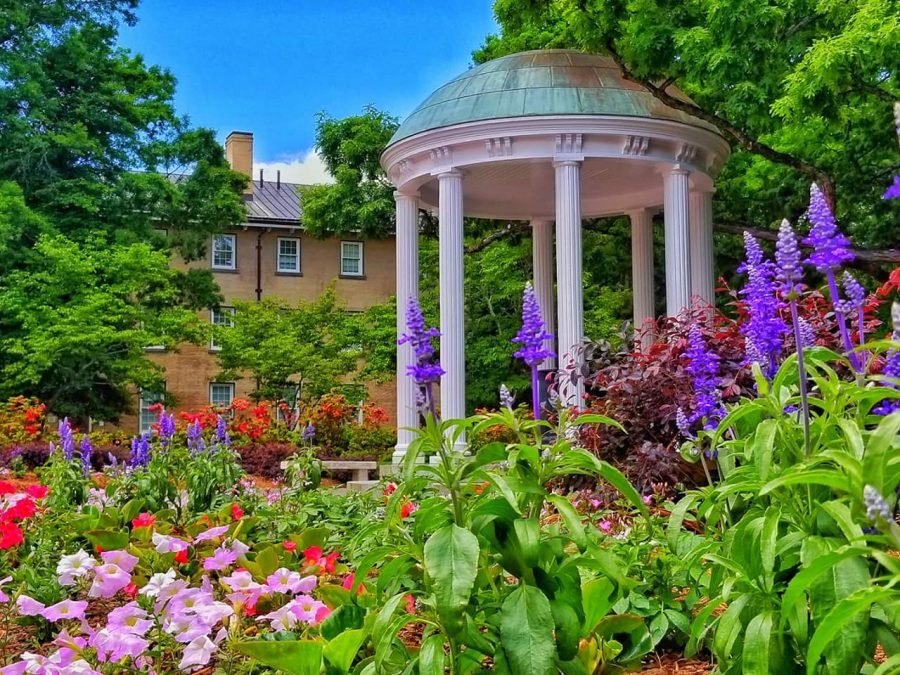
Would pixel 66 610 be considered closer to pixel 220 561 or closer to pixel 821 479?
pixel 220 561

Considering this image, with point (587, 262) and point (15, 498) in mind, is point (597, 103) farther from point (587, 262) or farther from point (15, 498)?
point (15, 498)

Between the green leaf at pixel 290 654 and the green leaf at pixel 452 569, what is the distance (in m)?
0.48

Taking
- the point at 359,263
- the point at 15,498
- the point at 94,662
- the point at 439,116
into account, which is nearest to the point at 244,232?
the point at 359,263

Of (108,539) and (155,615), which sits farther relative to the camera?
(108,539)

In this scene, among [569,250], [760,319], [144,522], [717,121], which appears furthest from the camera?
[717,121]

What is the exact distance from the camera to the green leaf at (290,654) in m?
2.82

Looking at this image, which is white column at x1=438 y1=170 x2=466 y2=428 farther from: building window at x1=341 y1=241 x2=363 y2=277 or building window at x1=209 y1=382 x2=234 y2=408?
building window at x1=341 y1=241 x2=363 y2=277

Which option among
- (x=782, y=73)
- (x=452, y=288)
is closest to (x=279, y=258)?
(x=452, y=288)

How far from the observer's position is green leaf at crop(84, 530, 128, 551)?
4734mm

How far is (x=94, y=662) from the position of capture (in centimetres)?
338

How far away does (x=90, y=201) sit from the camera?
24266 mm

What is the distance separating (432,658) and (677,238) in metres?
13.7

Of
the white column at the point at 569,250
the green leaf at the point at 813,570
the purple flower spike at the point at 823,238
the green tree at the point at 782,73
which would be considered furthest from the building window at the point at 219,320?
the green leaf at the point at 813,570

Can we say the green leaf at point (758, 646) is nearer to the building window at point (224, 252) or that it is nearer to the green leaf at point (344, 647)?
the green leaf at point (344, 647)
